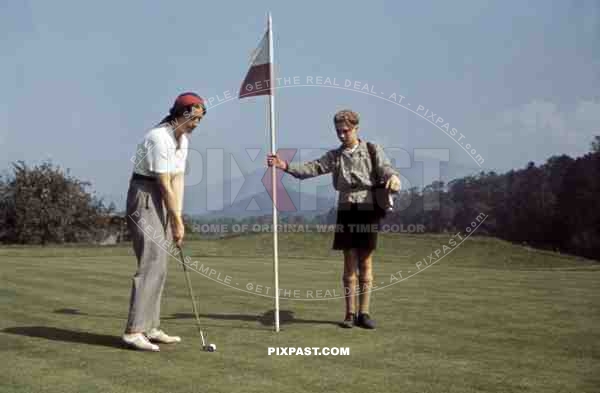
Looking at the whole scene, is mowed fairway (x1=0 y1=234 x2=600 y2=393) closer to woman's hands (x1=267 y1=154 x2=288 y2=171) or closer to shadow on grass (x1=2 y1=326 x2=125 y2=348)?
shadow on grass (x1=2 y1=326 x2=125 y2=348)

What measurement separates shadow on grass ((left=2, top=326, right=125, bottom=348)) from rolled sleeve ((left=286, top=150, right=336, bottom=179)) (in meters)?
2.48

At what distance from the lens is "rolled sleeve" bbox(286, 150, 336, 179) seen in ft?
23.3

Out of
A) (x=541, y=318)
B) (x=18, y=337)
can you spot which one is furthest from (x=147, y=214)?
(x=541, y=318)

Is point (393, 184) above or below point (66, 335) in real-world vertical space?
above

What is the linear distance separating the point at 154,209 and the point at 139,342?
1158 mm

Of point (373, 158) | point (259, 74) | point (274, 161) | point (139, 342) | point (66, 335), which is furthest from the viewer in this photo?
point (373, 158)

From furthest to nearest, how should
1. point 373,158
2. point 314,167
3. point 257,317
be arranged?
point 257,317 → point 314,167 → point 373,158

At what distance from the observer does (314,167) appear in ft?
23.4

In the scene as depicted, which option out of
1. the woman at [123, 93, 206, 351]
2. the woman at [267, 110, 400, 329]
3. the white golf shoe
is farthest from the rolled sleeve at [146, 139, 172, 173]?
the white golf shoe

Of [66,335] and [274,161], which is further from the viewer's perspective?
[274,161]

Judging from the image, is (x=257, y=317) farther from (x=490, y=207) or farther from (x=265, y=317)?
(x=490, y=207)

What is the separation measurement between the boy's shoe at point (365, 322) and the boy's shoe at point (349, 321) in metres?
0.05

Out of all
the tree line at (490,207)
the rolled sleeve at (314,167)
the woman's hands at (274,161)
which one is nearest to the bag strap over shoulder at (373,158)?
the rolled sleeve at (314,167)

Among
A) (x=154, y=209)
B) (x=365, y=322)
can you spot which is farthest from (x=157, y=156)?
(x=365, y=322)
